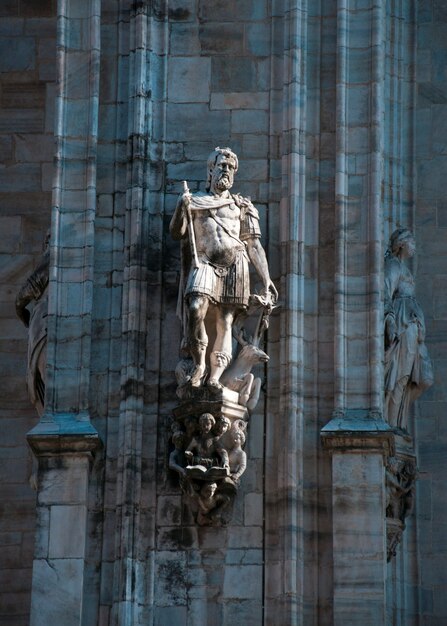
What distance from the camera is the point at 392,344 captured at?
29438 millimetres

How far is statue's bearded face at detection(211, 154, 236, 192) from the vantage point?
95.7ft

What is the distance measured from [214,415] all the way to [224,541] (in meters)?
1.28

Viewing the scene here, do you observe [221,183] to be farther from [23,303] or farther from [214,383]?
[23,303]

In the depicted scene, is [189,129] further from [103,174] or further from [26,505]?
[26,505]

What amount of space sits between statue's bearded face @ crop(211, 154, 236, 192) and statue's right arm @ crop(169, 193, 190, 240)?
1.36ft

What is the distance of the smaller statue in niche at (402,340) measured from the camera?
29.4 meters

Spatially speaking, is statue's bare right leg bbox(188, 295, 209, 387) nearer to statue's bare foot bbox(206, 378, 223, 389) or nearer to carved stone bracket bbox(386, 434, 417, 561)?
statue's bare foot bbox(206, 378, 223, 389)

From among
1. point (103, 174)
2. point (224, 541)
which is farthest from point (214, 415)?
point (103, 174)

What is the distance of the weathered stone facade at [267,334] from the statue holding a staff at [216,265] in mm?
324

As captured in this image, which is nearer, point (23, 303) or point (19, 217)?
point (23, 303)

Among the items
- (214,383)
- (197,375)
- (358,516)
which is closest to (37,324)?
(197,375)

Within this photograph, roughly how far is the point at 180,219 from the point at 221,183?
1.98 ft

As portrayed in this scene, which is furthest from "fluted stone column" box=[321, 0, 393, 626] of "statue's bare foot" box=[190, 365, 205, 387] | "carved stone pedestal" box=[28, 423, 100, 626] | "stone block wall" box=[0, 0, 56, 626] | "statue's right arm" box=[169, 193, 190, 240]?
"stone block wall" box=[0, 0, 56, 626]

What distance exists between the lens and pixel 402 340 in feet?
97.0
